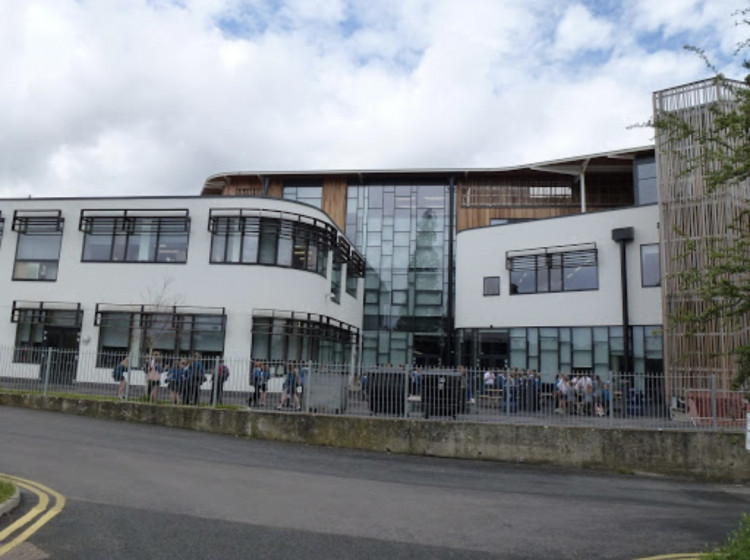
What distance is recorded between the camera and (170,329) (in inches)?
921

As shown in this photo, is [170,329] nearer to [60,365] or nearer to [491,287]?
[60,365]

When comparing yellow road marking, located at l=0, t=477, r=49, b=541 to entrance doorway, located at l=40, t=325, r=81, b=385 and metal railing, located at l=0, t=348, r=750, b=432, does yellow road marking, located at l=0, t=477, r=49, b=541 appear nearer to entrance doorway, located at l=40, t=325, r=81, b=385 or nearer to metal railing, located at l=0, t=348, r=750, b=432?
metal railing, located at l=0, t=348, r=750, b=432

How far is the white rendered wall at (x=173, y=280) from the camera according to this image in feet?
77.3

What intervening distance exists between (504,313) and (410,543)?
2155cm

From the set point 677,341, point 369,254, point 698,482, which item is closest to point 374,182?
point 369,254

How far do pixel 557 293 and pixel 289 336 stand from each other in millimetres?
11470

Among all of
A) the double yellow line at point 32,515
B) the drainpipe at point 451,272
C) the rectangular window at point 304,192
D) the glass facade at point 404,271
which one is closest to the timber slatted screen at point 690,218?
the drainpipe at point 451,272

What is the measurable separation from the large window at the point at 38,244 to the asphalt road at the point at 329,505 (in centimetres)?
1431

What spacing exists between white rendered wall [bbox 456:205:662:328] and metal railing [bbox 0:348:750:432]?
31.3 feet

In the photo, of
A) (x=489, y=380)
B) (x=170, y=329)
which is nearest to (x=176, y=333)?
(x=170, y=329)

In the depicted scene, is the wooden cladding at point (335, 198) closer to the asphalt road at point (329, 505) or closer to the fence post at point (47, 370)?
the fence post at point (47, 370)

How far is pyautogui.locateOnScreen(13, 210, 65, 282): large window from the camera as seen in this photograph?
25.1 m

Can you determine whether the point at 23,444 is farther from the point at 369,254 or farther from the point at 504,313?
the point at 369,254

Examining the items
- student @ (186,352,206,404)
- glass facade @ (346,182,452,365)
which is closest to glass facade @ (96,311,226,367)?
student @ (186,352,206,404)
